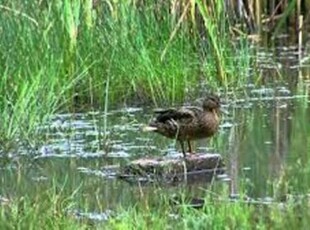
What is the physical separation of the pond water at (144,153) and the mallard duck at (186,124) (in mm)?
184

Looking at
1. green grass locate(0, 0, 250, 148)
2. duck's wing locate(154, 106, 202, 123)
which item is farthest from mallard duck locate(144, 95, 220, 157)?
green grass locate(0, 0, 250, 148)

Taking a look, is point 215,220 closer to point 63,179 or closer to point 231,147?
point 63,179

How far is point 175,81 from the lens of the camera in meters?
7.10

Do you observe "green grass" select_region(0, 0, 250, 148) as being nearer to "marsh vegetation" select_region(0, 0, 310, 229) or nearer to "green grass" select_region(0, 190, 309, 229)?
"marsh vegetation" select_region(0, 0, 310, 229)

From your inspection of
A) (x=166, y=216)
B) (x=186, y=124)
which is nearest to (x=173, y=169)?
(x=186, y=124)

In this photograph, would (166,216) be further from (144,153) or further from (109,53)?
(109,53)

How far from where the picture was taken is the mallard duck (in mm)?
5461

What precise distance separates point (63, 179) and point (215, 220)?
162 centimetres

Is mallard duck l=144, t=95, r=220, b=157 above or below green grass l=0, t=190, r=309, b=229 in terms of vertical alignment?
above

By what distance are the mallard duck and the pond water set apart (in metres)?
0.18

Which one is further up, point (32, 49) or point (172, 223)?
point (32, 49)

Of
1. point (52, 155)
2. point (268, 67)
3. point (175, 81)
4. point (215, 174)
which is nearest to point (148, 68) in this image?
point (175, 81)

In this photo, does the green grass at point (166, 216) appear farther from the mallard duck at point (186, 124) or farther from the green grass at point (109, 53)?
the green grass at point (109, 53)

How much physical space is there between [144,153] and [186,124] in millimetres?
365
